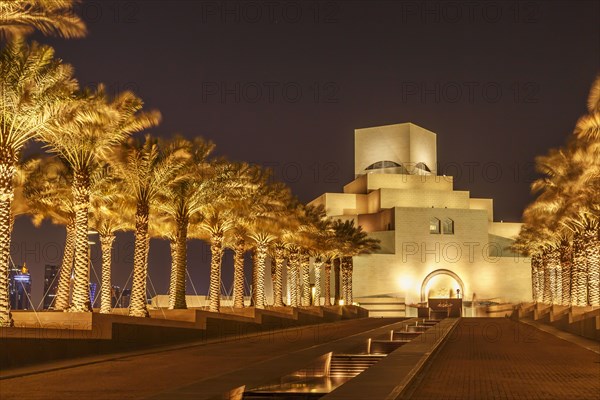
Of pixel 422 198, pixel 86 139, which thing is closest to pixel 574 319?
pixel 86 139

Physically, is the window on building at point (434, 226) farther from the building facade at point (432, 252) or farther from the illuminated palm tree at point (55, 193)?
the illuminated palm tree at point (55, 193)

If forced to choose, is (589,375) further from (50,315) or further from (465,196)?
(465,196)

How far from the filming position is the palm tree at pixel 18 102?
62.0ft

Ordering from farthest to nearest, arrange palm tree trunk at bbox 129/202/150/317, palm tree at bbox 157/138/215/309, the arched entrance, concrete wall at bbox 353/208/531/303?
the arched entrance < concrete wall at bbox 353/208/531/303 < palm tree at bbox 157/138/215/309 < palm tree trunk at bbox 129/202/150/317

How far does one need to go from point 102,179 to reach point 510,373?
56.5ft

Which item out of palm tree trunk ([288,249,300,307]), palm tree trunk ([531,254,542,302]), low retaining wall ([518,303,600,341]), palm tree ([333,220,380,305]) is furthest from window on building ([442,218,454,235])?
palm tree trunk ([288,249,300,307])

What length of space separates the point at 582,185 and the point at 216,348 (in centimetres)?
1544

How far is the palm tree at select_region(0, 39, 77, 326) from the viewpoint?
18.9 meters

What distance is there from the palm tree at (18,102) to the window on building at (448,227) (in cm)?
6842

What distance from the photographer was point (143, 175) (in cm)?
2669

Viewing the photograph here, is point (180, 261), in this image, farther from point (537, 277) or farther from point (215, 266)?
point (537, 277)

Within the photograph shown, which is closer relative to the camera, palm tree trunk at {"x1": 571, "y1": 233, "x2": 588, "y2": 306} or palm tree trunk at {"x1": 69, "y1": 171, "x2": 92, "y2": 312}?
palm tree trunk at {"x1": 69, "y1": 171, "x2": 92, "y2": 312}

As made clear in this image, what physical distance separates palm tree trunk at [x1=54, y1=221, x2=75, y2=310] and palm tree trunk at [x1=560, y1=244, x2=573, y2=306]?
93.7 ft

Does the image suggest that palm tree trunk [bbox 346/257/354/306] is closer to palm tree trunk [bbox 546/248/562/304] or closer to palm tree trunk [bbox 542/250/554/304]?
palm tree trunk [bbox 542/250/554/304]
